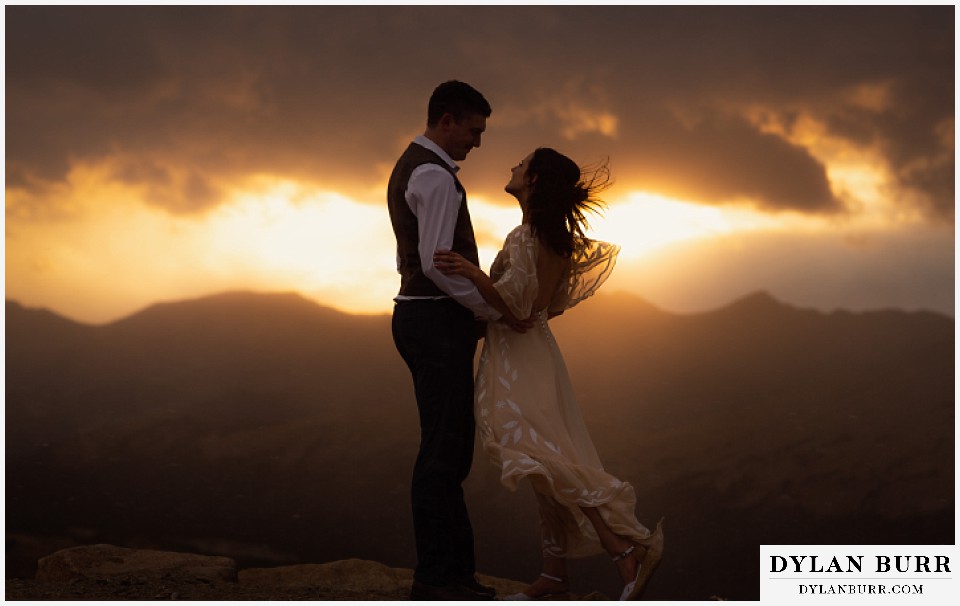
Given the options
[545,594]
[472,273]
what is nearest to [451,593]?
[545,594]

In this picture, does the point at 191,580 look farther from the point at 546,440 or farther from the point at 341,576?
the point at 546,440

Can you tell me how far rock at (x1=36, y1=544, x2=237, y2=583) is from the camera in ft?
21.3

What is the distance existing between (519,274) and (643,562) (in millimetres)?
1411

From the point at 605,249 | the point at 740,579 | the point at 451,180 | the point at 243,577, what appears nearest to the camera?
the point at 451,180

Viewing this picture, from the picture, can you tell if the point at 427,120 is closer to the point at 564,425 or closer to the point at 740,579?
the point at 564,425

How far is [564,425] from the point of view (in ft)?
16.5

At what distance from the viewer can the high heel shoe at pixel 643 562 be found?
4738 mm

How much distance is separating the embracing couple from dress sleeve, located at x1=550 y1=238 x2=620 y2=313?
0.39ft

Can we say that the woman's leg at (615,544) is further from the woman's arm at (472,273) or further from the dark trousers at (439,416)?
the woman's arm at (472,273)

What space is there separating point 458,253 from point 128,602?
93.2 inches

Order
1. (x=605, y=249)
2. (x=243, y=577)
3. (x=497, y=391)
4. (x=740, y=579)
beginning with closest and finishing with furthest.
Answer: (x=497, y=391) < (x=605, y=249) < (x=243, y=577) < (x=740, y=579)

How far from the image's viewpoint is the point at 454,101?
4.77 m

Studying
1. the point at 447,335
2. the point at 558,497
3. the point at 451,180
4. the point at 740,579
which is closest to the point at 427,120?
the point at 451,180

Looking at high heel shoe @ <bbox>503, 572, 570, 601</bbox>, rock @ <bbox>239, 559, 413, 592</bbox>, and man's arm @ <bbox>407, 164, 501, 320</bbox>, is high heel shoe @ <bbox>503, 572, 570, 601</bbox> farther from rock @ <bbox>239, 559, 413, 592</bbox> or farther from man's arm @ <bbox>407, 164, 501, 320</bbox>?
rock @ <bbox>239, 559, 413, 592</bbox>
